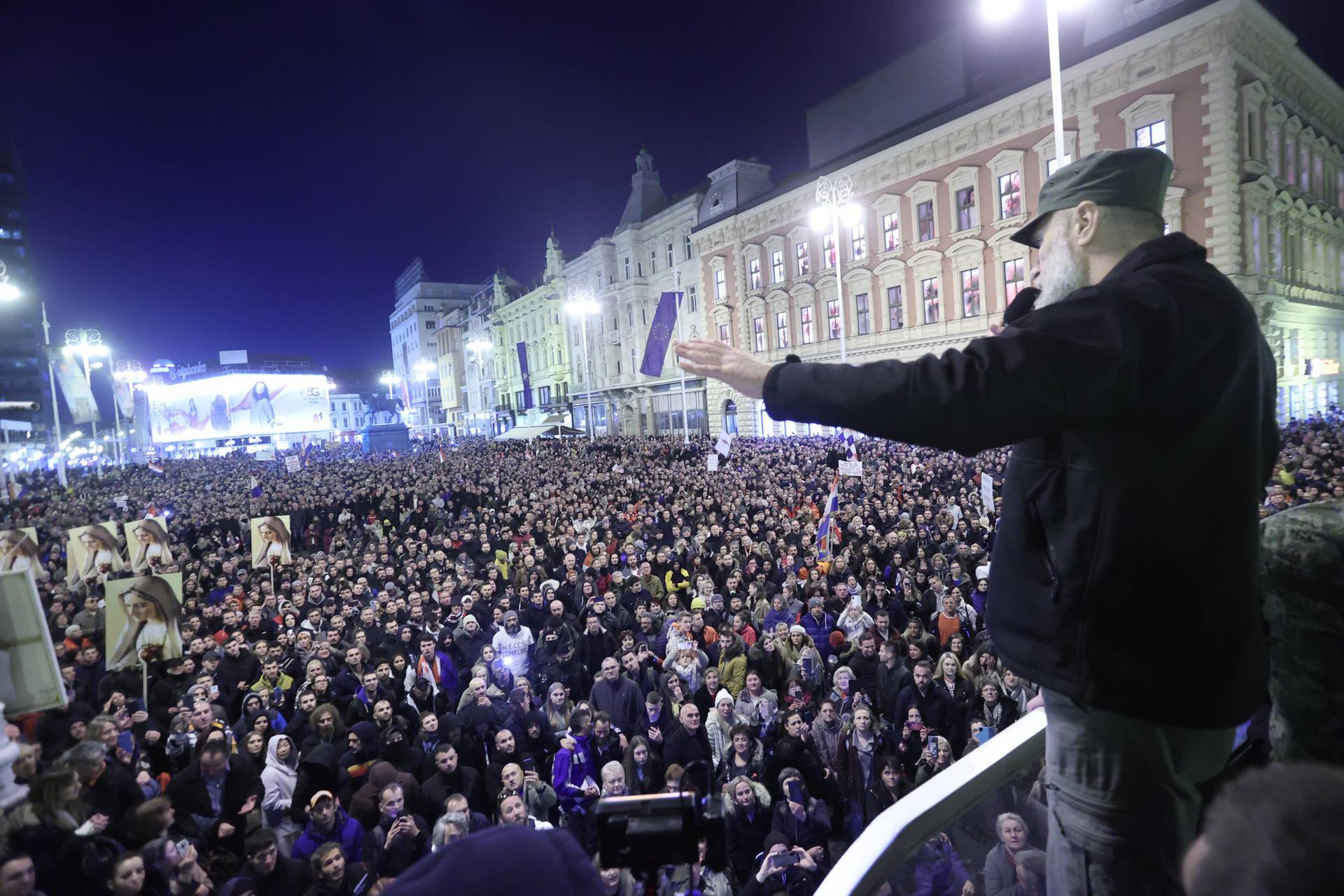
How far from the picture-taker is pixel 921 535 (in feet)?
40.8

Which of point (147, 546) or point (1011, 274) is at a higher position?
point (1011, 274)

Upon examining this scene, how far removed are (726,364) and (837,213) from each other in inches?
820

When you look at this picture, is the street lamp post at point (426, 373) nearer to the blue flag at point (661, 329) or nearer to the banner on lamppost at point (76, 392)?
the banner on lamppost at point (76, 392)

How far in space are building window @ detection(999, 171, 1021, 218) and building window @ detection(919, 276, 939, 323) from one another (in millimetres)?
3546

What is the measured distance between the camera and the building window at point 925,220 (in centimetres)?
2850

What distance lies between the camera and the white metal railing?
1.58m

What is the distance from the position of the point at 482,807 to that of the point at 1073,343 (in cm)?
639

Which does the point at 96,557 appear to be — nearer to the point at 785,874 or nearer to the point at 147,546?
the point at 147,546

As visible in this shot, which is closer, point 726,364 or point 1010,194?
point 726,364

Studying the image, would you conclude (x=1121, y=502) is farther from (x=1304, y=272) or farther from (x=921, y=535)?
(x=1304, y=272)

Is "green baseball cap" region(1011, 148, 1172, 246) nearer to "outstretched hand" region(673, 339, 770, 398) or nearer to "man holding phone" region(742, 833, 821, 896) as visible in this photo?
"outstretched hand" region(673, 339, 770, 398)

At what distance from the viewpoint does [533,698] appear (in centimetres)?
754

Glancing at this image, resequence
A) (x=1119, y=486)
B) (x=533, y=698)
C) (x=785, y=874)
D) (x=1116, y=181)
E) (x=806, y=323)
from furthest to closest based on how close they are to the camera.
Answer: (x=806, y=323)
(x=533, y=698)
(x=785, y=874)
(x=1116, y=181)
(x=1119, y=486)

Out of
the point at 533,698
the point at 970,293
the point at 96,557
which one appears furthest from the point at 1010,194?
the point at 96,557
